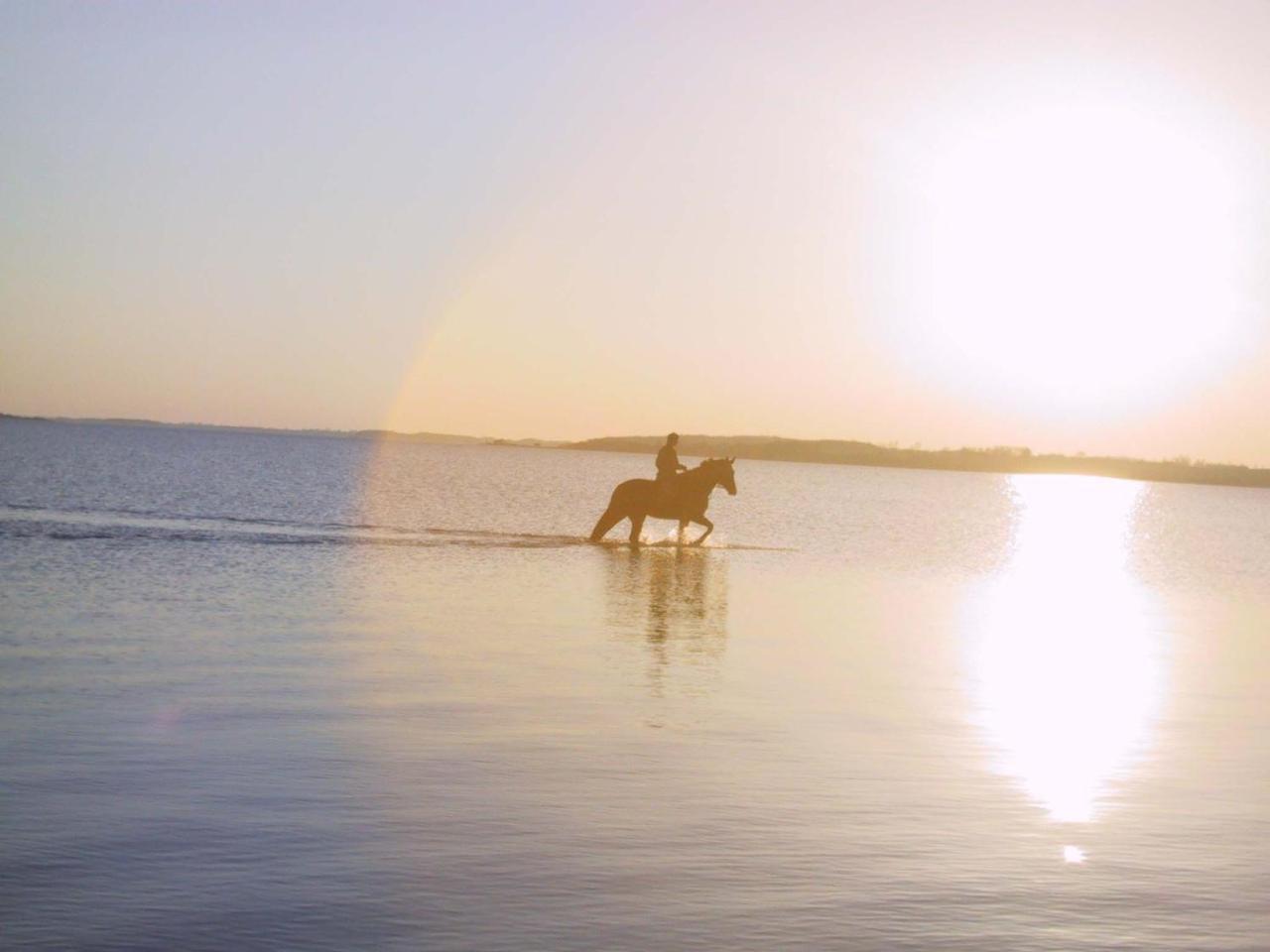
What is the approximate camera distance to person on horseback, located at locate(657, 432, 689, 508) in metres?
33.5

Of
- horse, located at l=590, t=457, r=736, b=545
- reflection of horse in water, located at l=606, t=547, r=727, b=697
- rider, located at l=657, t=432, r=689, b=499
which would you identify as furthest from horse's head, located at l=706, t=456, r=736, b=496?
reflection of horse in water, located at l=606, t=547, r=727, b=697

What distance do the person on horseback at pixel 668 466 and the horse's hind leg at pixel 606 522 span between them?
1.26 m

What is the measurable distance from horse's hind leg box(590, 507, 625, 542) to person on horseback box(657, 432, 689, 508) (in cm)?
126

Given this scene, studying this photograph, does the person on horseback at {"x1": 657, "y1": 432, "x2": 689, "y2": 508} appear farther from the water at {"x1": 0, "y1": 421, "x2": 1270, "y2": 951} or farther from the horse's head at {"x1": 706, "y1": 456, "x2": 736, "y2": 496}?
the water at {"x1": 0, "y1": 421, "x2": 1270, "y2": 951}

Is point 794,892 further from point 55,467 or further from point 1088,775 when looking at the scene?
point 55,467

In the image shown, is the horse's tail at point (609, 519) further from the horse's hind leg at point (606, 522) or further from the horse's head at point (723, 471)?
the horse's head at point (723, 471)

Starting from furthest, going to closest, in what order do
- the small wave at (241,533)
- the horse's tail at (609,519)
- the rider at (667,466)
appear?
the horse's tail at (609,519), the rider at (667,466), the small wave at (241,533)

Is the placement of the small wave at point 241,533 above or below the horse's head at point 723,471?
below

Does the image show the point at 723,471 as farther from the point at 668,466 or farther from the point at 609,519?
the point at 609,519

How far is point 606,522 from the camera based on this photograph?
117ft

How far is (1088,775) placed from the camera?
34.8 feet

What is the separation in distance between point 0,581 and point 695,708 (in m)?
11.4

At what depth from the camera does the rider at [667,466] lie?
33.5m

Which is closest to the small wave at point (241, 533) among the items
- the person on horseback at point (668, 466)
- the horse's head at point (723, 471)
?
the person on horseback at point (668, 466)
